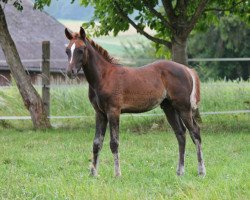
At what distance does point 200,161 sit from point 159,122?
755 centimetres

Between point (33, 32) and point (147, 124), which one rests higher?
point (147, 124)

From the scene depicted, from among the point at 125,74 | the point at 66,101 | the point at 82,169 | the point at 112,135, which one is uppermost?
the point at 125,74

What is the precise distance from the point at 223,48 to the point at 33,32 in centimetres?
1938

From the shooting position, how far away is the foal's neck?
334 inches

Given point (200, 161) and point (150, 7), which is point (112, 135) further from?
point (150, 7)

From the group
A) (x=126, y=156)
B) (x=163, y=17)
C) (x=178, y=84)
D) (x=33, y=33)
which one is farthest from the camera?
(x=33, y=33)

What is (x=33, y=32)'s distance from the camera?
36.2m

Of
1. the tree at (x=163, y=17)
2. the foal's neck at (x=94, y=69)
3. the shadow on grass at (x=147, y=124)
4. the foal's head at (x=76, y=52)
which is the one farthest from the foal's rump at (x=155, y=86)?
the tree at (x=163, y=17)

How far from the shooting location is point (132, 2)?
52.7ft

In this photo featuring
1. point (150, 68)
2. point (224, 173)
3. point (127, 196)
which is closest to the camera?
point (127, 196)

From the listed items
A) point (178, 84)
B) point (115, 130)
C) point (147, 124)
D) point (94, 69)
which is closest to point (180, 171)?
point (115, 130)

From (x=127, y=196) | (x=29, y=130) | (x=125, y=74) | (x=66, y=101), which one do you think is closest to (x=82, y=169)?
(x=125, y=74)

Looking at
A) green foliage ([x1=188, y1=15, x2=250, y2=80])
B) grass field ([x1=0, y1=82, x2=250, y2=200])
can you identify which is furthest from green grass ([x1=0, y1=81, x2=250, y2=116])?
green foliage ([x1=188, y1=15, x2=250, y2=80])

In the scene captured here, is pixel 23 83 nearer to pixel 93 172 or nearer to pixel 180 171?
pixel 93 172
